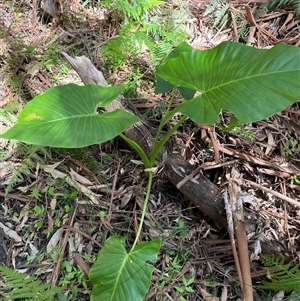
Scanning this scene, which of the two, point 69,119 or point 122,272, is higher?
point 69,119

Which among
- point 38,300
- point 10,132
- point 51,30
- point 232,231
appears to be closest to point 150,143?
point 232,231

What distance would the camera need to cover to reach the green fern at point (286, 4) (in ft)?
7.14

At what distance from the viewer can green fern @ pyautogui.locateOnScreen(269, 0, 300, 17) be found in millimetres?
2178

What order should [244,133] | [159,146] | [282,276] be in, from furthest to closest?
[244,133], [159,146], [282,276]

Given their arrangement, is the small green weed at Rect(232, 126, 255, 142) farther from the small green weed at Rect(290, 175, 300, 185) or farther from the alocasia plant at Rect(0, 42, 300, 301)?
the alocasia plant at Rect(0, 42, 300, 301)

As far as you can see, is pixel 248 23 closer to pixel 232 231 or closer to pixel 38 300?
pixel 232 231

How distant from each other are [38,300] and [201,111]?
821 millimetres

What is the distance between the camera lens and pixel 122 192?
170 centimetres

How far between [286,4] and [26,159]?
5.34ft

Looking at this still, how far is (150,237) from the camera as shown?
5.28 ft

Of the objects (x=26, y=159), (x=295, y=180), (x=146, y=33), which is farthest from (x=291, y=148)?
(x=26, y=159)

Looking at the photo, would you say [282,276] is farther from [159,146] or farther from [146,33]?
[146,33]

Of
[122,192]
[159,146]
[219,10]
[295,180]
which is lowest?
[122,192]

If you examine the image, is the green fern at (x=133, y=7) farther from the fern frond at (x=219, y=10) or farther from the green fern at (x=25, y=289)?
the green fern at (x=25, y=289)
